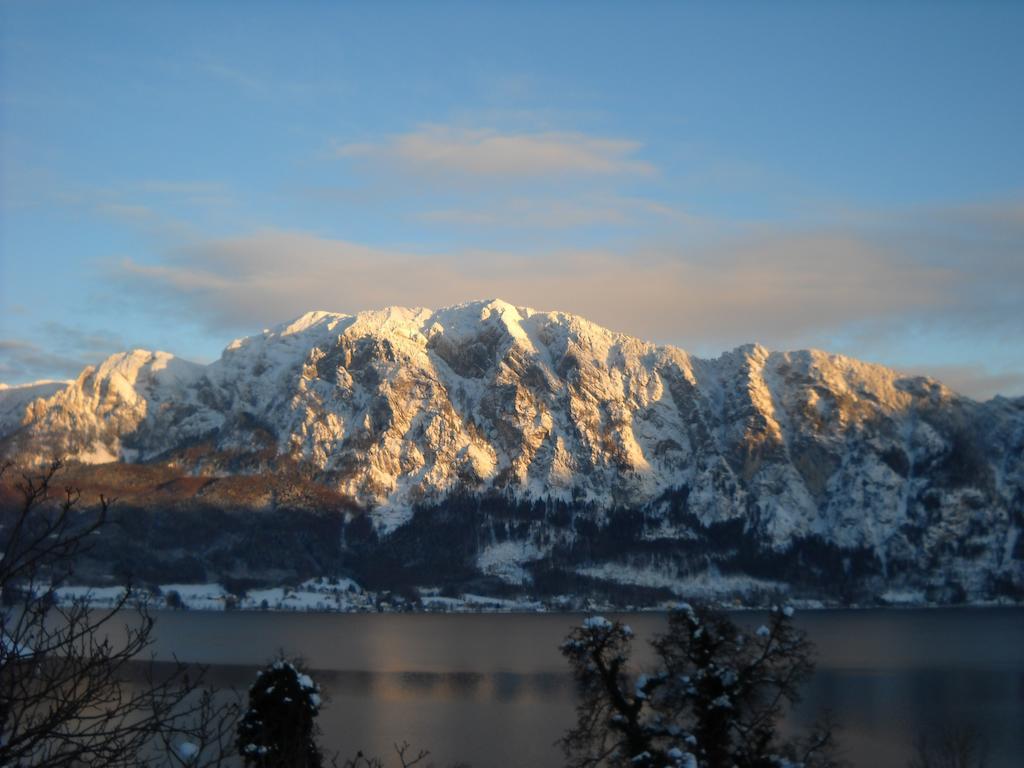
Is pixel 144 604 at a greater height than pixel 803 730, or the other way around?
pixel 144 604

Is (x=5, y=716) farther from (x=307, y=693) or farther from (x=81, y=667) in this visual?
(x=307, y=693)

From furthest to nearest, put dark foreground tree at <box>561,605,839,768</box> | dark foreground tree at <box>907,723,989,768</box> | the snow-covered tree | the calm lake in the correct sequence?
the calm lake < dark foreground tree at <box>907,723,989,768</box> < the snow-covered tree < dark foreground tree at <box>561,605,839,768</box>

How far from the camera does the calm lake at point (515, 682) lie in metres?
66.6

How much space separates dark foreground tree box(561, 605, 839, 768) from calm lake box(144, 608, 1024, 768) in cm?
868

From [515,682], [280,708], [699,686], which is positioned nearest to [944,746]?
[699,686]

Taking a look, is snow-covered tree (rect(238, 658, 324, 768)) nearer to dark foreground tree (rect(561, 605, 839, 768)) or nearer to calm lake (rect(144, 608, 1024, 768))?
calm lake (rect(144, 608, 1024, 768))

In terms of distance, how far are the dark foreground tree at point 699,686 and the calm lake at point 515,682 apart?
28.5ft

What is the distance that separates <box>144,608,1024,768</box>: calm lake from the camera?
66.6 m

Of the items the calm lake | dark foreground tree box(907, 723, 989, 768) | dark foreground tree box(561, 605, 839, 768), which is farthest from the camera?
the calm lake

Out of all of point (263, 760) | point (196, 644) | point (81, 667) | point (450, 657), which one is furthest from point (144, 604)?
point (196, 644)

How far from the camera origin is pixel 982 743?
62.2m

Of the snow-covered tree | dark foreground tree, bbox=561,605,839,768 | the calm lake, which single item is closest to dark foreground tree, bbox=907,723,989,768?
the calm lake

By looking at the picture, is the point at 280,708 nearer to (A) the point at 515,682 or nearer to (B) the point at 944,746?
(B) the point at 944,746

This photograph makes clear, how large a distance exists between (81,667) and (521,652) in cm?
13324
